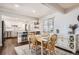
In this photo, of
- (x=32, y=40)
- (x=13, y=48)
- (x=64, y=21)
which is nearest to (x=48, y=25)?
(x=64, y=21)

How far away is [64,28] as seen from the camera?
2244mm

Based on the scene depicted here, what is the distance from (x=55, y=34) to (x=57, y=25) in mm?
199

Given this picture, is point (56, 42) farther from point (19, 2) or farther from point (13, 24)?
point (19, 2)

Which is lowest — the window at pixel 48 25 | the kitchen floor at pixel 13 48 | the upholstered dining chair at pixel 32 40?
the kitchen floor at pixel 13 48

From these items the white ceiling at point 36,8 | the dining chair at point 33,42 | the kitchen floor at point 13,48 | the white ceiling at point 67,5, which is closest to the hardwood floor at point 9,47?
the kitchen floor at point 13,48

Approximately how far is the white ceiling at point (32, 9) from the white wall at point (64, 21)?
12 centimetres

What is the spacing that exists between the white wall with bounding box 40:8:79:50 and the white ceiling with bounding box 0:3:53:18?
12 centimetres

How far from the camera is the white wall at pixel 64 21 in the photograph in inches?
86.4

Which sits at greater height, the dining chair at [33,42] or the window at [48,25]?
the window at [48,25]

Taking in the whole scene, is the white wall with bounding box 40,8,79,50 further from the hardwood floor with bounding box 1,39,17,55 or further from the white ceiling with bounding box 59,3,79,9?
the hardwood floor with bounding box 1,39,17,55

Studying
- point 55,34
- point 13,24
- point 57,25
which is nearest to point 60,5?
point 57,25

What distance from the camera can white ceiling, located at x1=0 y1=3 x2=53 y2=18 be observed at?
223 cm

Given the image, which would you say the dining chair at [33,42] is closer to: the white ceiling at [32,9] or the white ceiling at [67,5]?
the white ceiling at [32,9]

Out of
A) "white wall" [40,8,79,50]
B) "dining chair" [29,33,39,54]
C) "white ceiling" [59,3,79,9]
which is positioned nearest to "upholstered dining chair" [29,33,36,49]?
"dining chair" [29,33,39,54]
